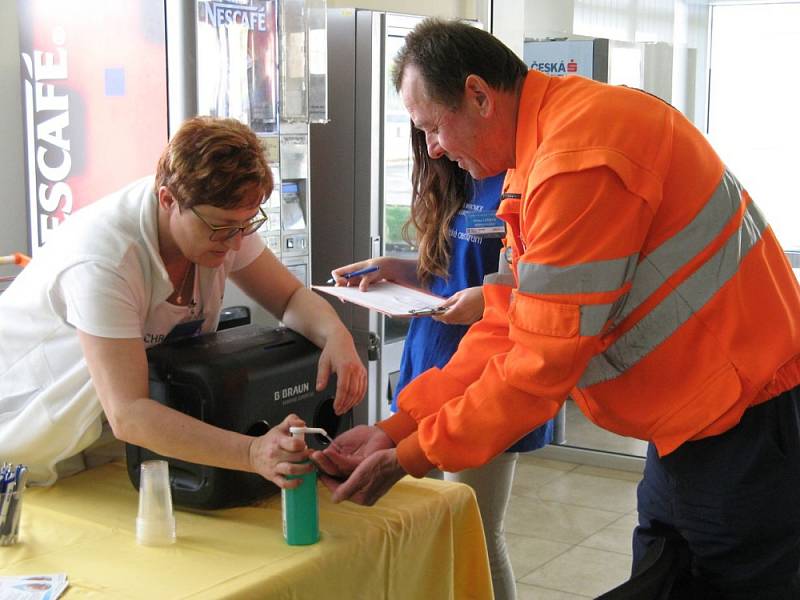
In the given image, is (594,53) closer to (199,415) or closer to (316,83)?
(316,83)

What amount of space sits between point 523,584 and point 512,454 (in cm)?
120

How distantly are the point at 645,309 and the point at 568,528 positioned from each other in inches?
104

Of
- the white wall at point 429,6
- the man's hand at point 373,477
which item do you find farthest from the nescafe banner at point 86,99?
the man's hand at point 373,477

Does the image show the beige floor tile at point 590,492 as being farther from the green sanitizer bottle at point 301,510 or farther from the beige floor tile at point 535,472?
the green sanitizer bottle at point 301,510

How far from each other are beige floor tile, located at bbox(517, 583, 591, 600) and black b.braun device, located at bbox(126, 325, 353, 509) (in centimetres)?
164

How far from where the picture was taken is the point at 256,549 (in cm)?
178

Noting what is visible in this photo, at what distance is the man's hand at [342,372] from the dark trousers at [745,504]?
2.31 feet

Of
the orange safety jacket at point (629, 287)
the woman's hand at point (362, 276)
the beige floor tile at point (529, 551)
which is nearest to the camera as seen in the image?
the orange safety jacket at point (629, 287)

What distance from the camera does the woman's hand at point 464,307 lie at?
2.43 metres

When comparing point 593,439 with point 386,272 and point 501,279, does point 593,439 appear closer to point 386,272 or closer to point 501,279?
point 386,272

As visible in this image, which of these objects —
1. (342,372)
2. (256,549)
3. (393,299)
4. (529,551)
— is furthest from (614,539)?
(256,549)

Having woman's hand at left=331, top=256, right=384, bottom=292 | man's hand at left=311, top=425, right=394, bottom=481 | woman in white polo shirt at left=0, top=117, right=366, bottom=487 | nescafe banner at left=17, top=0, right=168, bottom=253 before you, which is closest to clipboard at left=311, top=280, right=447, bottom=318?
woman's hand at left=331, top=256, right=384, bottom=292

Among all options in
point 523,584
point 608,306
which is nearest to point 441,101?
point 608,306

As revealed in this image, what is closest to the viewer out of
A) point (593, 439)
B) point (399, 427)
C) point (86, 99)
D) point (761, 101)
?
point (399, 427)
